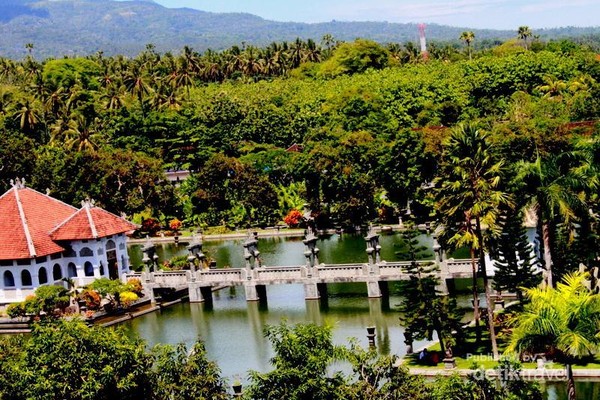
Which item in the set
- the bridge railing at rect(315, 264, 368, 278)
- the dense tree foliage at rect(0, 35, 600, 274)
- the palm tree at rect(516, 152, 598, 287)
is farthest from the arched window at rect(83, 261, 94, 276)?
the palm tree at rect(516, 152, 598, 287)

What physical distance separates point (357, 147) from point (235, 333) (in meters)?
29.6

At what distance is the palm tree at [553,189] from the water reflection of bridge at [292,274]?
34.2 ft

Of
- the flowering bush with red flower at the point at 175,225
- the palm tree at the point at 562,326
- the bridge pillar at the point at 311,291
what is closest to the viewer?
the palm tree at the point at 562,326

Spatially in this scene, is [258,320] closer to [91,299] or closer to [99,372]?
[91,299]

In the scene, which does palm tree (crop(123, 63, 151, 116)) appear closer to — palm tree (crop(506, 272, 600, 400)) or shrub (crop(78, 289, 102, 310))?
shrub (crop(78, 289, 102, 310))

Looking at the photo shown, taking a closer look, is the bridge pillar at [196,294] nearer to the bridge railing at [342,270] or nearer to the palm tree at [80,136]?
the bridge railing at [342,270]

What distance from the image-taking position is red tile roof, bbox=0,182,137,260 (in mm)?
52781

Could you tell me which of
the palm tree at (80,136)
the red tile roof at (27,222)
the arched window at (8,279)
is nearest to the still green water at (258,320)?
the red tile roof at (27,222)

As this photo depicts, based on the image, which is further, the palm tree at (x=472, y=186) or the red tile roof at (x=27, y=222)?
the red tile roof at (x=27, y=222)

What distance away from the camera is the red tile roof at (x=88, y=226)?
53.8m

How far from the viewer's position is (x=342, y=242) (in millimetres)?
67250

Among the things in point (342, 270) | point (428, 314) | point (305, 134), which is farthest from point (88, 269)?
point (305, 134)

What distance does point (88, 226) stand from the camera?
54094 millimetres

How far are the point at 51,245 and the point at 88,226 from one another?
203cm
